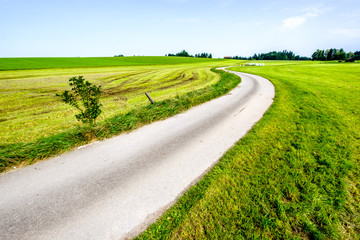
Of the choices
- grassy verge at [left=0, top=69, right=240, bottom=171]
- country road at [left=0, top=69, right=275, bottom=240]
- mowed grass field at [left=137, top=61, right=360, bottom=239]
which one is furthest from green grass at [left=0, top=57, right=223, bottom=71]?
mowed grass field at [left=137, top=61, right=360, bottom=239]

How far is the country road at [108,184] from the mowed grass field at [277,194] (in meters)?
0.49

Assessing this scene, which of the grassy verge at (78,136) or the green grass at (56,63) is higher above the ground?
the green grass at (56,63)

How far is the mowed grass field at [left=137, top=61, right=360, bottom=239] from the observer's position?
3.09 m

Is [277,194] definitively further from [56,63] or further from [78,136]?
[56,63]

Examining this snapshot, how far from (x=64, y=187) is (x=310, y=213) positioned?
19.5ft

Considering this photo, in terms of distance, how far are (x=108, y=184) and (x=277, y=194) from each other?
4.36 m

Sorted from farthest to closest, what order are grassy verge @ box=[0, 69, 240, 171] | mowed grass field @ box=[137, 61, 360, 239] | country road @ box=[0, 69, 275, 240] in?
grassy verge @ box=[0, 69, 240, 171], country road @ box=[0, 69, 275, 240], mowed grass field @ box=[137, 61, 360, 239]

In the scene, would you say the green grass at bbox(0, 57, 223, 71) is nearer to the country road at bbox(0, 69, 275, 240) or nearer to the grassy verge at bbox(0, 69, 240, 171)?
the grassy verge at bbox(0, 69, 240, 171)

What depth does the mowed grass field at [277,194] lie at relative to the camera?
3.09 meters

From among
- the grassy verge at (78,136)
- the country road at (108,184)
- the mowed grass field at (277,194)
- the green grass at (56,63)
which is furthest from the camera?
the green grass at (56,63)

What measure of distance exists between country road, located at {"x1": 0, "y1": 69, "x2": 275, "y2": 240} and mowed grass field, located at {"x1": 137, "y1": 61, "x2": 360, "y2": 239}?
49 centimetres

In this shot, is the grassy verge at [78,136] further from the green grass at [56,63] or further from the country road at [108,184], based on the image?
the green grass at [56,63]

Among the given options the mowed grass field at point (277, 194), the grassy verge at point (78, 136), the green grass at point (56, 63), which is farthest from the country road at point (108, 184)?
the green grass at point (56, 63)

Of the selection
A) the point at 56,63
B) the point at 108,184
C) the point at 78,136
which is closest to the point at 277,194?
the point at 108,184
